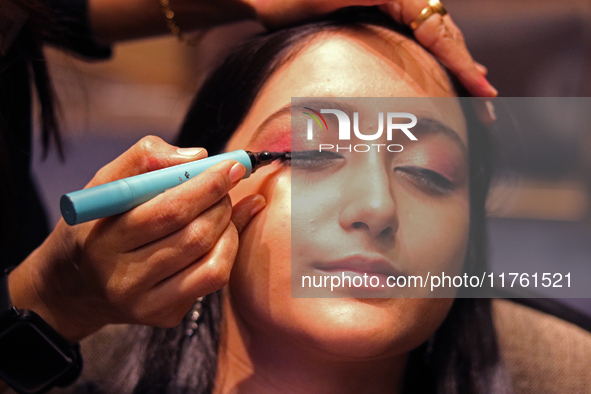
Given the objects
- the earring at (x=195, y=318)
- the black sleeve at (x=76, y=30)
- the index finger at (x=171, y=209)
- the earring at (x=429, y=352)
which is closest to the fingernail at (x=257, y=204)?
the index finger at (x=171, y=209)

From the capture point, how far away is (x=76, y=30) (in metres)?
1.00

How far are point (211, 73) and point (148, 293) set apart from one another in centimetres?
54

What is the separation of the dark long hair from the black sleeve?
33 cm

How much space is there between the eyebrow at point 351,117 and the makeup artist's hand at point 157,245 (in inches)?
6.2

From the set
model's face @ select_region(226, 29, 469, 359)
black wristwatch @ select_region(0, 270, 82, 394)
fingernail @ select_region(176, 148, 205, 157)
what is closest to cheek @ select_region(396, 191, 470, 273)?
model's face @ select_region(226, 29, 469, 359)

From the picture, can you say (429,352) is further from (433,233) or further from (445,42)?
(445,42)

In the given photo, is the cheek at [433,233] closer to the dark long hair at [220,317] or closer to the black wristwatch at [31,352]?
the dark long hair at [220,317]

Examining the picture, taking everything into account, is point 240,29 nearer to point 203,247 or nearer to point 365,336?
point 203,247

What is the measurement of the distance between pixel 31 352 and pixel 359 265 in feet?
1.82

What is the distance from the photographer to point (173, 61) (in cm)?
121

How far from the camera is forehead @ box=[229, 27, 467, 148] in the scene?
672 millimetres

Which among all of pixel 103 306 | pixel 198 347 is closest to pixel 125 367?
pixel 198 347

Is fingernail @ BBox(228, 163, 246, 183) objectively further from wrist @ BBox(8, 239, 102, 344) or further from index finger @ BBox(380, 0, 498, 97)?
index finger @ BBox(380, 0, 498, 97)

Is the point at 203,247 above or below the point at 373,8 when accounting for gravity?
below
